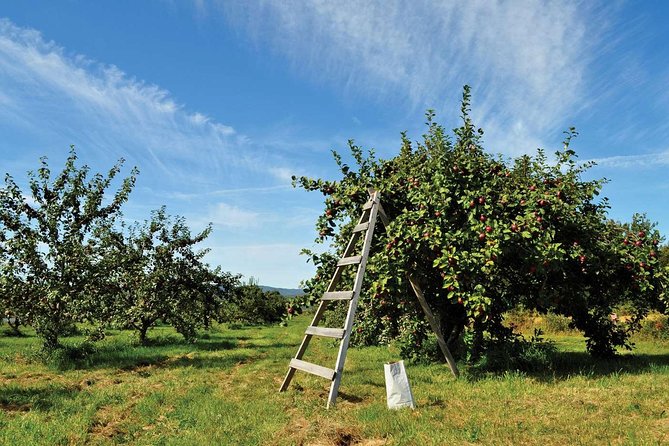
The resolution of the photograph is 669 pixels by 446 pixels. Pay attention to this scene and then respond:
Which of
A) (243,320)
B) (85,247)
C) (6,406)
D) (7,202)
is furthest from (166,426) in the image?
(243,320)

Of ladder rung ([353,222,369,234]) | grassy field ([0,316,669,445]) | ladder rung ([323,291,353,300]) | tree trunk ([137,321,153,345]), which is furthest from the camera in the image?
tree trunk ([137,321,153,345])

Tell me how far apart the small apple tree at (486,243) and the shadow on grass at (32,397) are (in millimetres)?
5896

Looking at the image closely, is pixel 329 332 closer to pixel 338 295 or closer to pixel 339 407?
pixel 338 295

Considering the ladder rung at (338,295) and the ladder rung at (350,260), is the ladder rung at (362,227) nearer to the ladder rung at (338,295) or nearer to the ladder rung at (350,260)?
the ladder rung at (350,260)

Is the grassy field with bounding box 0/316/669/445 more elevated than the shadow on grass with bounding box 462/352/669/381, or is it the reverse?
the shadow on grass with bounding box 462/352/669/381

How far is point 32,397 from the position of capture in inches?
394

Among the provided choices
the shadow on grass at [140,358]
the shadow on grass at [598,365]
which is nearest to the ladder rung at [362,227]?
the shadow on grass at [598,365]

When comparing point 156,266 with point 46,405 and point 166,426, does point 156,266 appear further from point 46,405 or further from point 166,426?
point 166,426

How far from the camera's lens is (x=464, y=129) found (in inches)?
453

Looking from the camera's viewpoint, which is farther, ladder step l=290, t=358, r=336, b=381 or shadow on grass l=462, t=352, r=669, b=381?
shadow on grass l=462, t=352, r=669, b=381

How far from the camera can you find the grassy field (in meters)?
6.53

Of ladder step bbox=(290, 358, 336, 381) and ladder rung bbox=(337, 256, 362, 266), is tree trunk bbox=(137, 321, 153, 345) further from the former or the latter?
ladder rung bbox=(337, 256, 362, 266)

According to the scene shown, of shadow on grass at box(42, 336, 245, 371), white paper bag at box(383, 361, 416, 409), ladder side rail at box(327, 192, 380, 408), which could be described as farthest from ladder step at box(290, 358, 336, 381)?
shadow on grass at box(42, 336, 245, 371)

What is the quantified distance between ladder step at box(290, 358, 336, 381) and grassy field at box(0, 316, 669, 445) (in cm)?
56
